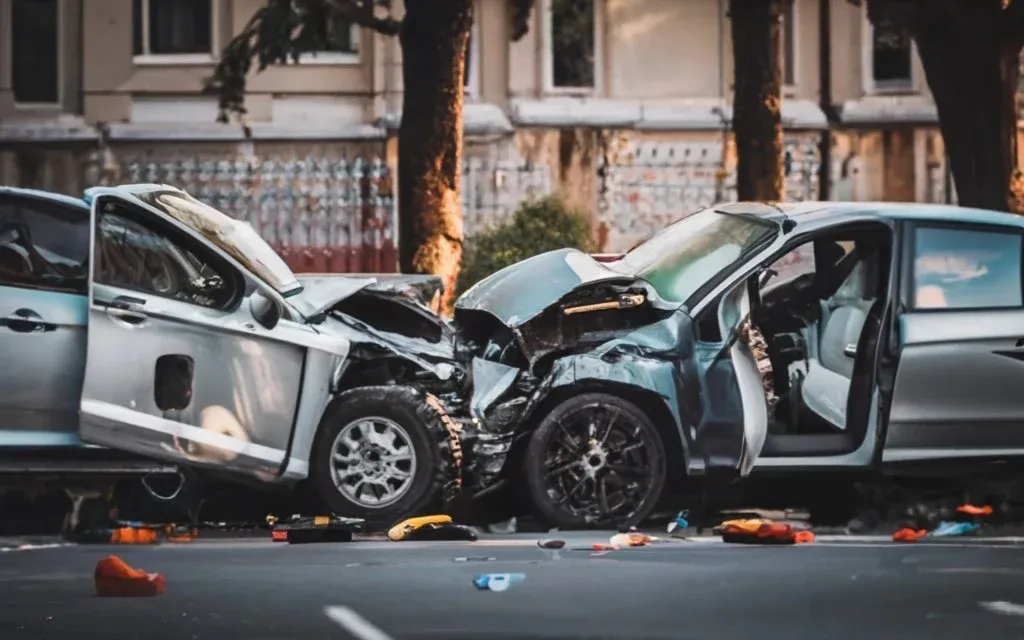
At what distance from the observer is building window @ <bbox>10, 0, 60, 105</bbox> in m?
29.2

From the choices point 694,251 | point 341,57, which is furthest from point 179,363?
point 341,57

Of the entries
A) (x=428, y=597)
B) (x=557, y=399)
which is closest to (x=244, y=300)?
(x=557, y=399)

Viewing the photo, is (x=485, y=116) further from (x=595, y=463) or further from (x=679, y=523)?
(x=595, y=463)

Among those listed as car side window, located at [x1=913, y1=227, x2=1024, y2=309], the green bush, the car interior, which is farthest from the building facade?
car side window, located at [x1=913, y1=227, x2=1024, y2=309]

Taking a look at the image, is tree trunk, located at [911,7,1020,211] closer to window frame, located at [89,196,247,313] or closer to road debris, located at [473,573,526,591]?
window frame, located at [89,196,247,313]

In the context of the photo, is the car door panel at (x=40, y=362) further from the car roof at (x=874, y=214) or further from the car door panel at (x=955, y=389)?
the car door panel at (x=955, y=389)

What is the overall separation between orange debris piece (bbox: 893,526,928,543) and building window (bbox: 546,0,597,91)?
1903cm

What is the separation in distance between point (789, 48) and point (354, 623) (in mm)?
23143

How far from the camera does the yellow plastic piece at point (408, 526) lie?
10195 mm

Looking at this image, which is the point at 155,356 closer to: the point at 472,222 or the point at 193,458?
the point at 193,458

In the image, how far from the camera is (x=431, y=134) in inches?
725

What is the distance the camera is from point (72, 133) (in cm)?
2842

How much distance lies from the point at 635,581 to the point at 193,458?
246 centimetres

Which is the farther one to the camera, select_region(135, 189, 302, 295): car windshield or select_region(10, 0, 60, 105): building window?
select_region(10, 0, 60, 105): building window
